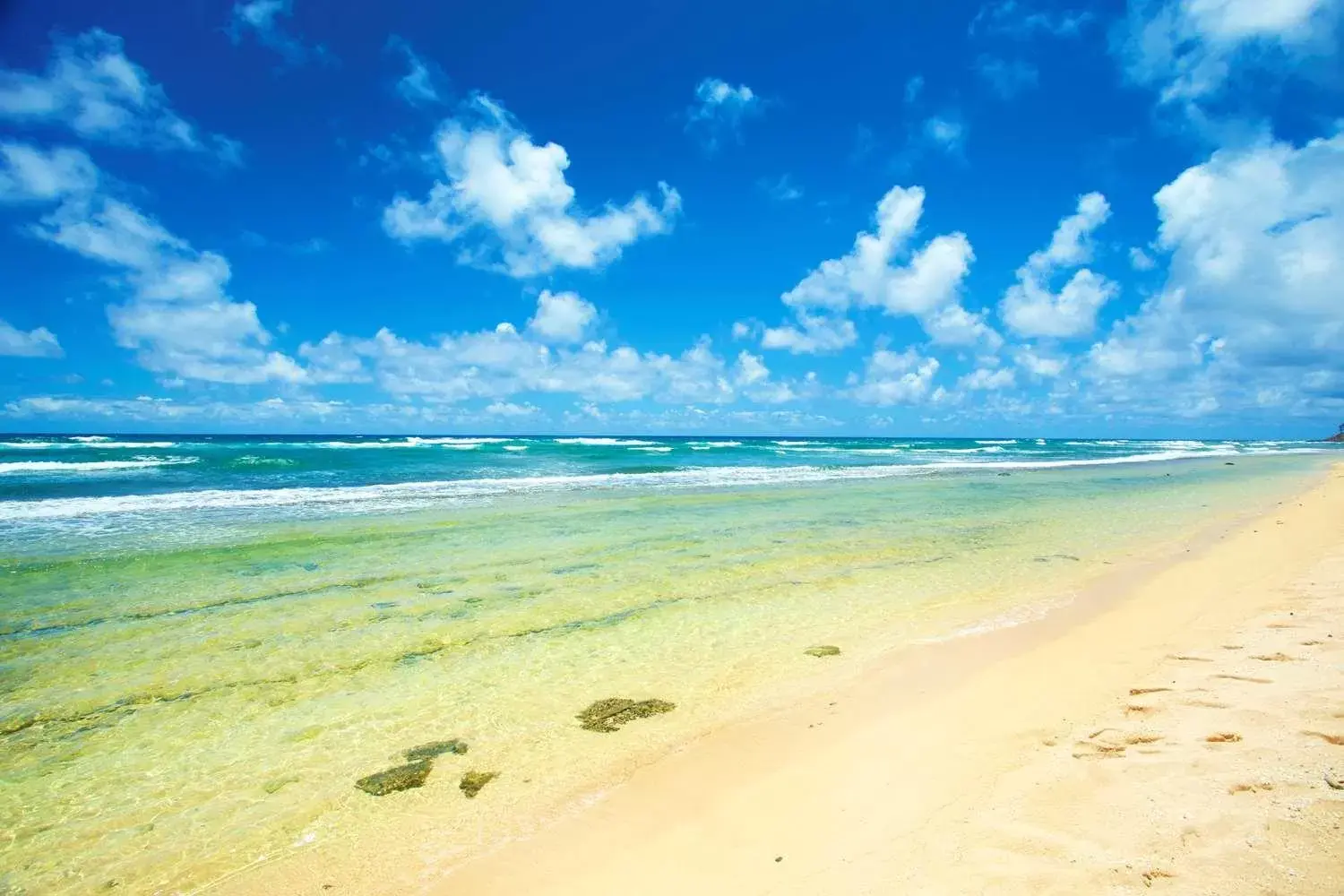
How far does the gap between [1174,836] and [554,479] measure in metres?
31.6

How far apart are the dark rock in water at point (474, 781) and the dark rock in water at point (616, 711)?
1.03 meters

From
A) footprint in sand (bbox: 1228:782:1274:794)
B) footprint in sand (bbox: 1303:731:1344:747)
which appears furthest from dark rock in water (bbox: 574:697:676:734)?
footprint in sand (bbox: 1303:731:1344:747)

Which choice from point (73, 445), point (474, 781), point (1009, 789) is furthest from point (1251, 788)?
point (73, 445)

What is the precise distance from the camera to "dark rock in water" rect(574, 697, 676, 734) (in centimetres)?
601

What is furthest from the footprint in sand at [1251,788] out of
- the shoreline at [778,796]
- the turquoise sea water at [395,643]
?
the turquoise sea water at [395,643]

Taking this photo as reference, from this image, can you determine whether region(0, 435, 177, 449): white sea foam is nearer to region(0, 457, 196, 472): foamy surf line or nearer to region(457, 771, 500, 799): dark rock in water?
region(0, 457, 196, 472): foamy surf line

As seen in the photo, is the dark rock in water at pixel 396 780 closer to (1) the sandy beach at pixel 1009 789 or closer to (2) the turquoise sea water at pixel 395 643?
(2) the turquoise sea water at pixel 395 643

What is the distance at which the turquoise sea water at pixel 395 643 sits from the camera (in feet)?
15.3

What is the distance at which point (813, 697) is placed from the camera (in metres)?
6.59

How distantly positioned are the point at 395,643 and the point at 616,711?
144 inches

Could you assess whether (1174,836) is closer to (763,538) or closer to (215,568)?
(763,538)

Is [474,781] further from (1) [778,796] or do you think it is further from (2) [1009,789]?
(2) [1009,789]

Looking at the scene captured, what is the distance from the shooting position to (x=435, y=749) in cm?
562

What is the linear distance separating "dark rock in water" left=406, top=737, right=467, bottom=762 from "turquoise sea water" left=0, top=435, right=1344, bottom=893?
0.38 ft
